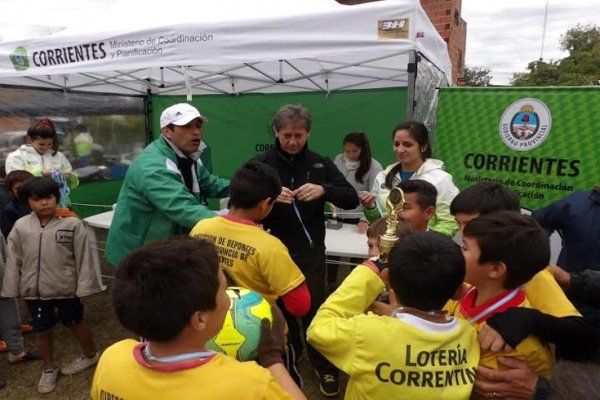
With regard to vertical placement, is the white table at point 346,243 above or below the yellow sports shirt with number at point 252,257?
below

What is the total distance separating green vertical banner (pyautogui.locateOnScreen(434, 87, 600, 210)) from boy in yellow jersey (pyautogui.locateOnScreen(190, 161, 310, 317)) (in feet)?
7.54

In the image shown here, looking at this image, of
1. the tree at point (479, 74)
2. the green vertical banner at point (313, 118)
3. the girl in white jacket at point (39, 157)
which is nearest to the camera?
the girl in white jacket at point (39, 157)

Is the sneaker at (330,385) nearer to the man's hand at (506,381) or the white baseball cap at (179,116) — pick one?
the man's hand at (506,381)

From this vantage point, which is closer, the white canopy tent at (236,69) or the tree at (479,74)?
the white canopy tent at (236,69)

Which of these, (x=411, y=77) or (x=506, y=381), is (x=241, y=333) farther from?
(x=411, y=77)

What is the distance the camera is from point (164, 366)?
0.86 metres

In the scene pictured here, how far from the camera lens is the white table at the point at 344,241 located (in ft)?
10.2

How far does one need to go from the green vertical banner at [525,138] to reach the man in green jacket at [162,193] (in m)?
2.23

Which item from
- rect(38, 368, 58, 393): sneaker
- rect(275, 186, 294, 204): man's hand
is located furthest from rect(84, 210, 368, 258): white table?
rect(38, 368, 58, 393): sneaker

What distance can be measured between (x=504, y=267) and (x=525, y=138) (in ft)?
7.81

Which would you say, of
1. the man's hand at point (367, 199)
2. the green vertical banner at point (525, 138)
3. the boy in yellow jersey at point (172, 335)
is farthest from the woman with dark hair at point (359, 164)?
the boy in yellow jersey at point (172, 335)

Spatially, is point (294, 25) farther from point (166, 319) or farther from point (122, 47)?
point (166, 319)

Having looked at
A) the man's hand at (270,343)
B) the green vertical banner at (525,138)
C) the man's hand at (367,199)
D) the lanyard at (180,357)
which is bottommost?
the man's hand at (270,343)

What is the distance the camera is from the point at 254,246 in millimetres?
1552
